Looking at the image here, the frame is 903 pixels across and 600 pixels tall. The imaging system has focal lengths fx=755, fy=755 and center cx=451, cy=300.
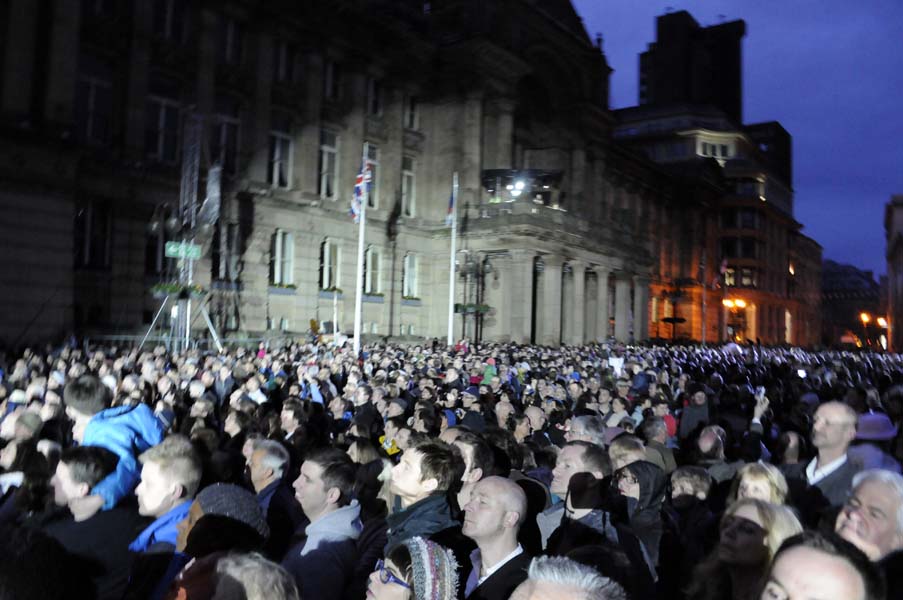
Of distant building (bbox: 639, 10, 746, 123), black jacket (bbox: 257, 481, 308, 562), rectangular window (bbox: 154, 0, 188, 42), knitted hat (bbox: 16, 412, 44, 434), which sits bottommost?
black jacket (bbox: 257, 481, 308, 562)

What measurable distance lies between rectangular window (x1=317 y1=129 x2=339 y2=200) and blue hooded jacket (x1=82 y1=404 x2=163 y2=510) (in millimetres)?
33110

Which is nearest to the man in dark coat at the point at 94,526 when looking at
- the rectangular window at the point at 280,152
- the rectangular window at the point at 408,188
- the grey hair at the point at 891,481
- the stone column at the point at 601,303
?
the grey hair at the point at 891,481

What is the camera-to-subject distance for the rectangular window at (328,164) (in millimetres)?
39562

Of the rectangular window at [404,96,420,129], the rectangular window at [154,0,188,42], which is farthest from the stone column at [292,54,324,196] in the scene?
the rectangular window at [404,96,420,129]

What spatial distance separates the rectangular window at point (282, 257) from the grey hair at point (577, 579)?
34.8 meters

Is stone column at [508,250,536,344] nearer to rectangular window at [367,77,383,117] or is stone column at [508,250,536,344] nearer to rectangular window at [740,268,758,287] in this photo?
rectangular window at [367,77,383,117]

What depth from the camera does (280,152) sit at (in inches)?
1473

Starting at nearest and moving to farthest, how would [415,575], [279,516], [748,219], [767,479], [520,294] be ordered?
[415,575] → [767,479] → [279,516] → [520,294] → [748,219]

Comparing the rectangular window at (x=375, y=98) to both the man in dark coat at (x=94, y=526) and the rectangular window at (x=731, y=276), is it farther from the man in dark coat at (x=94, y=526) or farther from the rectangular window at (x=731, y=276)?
the rectangular window at (x=731, y=276)

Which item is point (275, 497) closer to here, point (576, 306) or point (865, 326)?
point (576, 306)

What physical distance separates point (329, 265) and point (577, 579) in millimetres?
37744

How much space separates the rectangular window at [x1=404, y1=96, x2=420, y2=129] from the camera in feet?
146

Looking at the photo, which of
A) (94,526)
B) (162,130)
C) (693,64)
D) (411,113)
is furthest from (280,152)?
(693,64)

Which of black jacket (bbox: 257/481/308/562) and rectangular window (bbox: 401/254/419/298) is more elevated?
rectangular window (bbox: 401/254/419/298)
